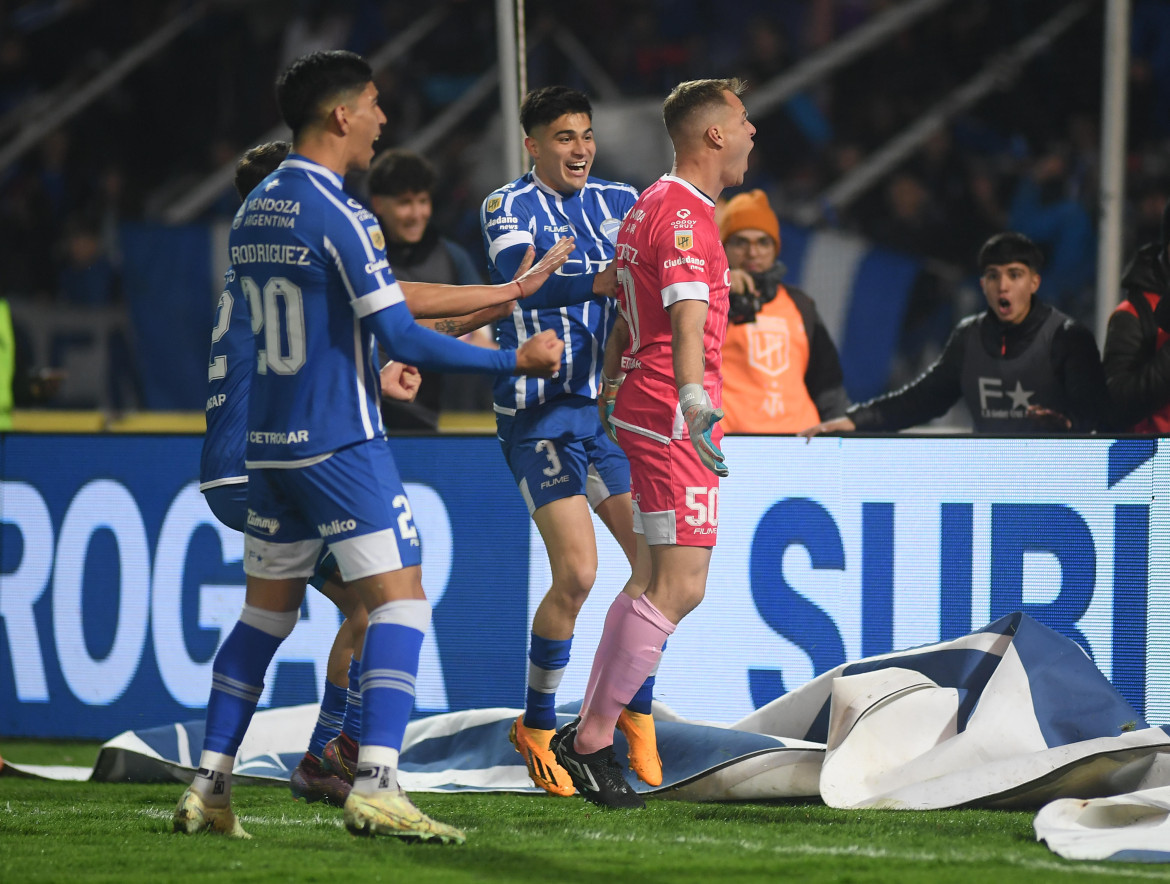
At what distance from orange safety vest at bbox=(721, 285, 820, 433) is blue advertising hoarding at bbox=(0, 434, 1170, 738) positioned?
358 mm

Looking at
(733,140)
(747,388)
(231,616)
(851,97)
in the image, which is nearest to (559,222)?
(733,140)

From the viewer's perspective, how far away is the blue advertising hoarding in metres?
5.57

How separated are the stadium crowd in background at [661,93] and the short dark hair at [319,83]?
15.3 ft

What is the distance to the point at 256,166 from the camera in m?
4.89

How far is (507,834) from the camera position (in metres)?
4.08

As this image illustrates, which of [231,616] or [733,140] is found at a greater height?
[733,140]

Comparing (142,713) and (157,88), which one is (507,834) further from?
(157,88)

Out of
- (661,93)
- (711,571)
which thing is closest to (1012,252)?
(711,571)

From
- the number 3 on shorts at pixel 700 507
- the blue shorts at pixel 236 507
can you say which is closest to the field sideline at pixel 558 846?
the blue shorts at pixel 236 507

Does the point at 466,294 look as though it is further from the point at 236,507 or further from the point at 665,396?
the point at 236,507

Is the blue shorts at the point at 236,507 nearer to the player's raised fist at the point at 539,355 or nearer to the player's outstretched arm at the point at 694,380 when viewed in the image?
the player's raised fist at the point at 539,355

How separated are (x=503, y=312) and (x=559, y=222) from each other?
0.85m

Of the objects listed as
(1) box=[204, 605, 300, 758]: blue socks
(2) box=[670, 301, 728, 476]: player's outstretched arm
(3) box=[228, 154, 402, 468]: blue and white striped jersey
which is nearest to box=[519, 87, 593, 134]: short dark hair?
(2) box=[670, 301, 728, 476]: player's outstretched arm

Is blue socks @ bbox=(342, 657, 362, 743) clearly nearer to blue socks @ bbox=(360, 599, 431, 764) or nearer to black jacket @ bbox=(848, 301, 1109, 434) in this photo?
blue socks @ bbox=(360, 599, 431, 764)
